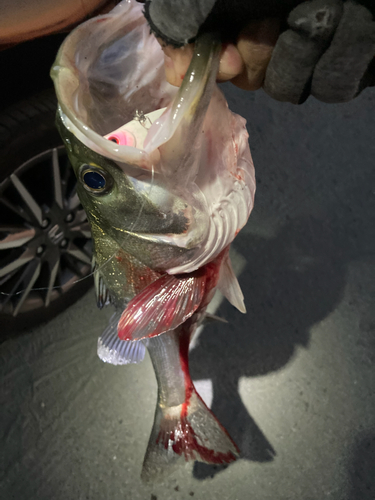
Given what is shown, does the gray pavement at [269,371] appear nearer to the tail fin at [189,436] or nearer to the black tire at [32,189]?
the black tire at [32,189]

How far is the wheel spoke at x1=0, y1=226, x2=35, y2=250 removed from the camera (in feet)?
3.42

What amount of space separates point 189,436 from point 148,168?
583 mm

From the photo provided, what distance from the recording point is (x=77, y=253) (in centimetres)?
124

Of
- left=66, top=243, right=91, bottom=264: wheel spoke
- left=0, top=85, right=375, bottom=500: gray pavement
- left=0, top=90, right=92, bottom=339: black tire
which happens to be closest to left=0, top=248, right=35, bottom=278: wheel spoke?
left=0, top=90, right=92, bottom=339: black tire

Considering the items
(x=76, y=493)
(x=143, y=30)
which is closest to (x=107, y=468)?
(x=76, y=493)

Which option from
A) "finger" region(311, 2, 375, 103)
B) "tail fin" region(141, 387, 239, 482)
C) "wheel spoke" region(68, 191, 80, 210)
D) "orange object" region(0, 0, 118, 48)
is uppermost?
"orange object" region(0, 0, 118, 48)

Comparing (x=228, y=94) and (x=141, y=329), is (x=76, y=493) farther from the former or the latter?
(x=228, y=94)

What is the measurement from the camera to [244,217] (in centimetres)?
64

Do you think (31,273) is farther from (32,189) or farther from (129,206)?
(129,206)

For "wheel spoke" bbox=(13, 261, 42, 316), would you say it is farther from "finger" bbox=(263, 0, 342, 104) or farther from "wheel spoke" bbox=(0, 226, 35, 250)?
"finger" bbox=(263, 0, 342, 104)

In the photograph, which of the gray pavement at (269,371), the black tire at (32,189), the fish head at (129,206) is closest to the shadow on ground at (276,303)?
the gray pavement at (269,371)

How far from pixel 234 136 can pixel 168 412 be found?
558 millimetres

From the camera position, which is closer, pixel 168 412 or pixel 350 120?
pixel 168 412

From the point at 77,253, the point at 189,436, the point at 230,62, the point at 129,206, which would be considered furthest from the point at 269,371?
the point at 230,62
